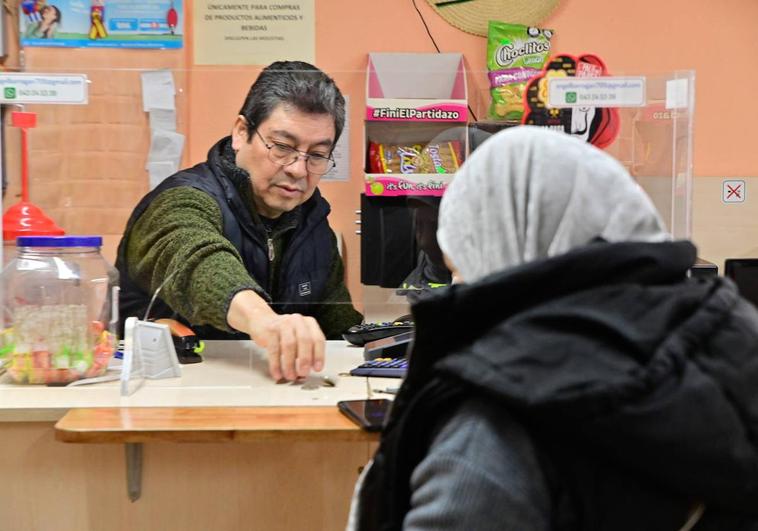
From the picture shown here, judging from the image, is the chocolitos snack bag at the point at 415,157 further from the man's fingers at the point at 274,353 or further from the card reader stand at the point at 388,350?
the man's fingers at the point at 274,353

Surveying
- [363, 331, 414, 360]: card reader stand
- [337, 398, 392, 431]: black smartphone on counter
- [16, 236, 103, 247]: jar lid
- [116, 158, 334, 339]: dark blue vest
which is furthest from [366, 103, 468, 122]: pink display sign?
[337, 398, 392, 431]: black smartphone on counter

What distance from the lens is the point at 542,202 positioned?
34.2 inches

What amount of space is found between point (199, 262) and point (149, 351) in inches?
7.5

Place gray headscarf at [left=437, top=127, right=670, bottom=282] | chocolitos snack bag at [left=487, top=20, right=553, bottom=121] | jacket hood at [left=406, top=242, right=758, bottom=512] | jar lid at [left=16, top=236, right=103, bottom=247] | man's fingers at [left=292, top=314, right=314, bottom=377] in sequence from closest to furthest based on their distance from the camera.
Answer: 1. jacket hood at [left=406, top=242, right=758, bottom=512]
2. gray headscarf at [left=437, top=127, right=670, bottom=282]
3. man's fingers at [left=292, top=314, right=314, bottom=377]
4. jar lid at [left=16, top=236, right=103, bottom=247]
5. chocolitos snack bag at [left=487, top=20, right=553, bottom=121]

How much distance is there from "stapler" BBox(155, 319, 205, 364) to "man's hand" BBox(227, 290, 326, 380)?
0.23 meters

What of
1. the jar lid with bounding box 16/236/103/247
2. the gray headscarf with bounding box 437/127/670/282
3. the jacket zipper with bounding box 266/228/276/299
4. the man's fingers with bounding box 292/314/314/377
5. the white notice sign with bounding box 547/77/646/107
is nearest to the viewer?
the gray headscarf with bounding box 437/127/670/282

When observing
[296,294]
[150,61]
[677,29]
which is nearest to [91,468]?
[296,294]

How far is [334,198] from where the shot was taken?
6.48ft

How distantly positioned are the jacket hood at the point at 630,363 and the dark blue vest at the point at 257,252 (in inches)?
44.5

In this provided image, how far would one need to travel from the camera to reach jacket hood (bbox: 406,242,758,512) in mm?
746

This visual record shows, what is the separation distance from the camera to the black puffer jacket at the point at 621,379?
0.75 m

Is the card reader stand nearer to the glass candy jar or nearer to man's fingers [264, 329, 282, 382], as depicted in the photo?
man's fingers [264, 329, 282, 382]

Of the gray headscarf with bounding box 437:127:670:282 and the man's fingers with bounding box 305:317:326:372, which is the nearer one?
the gray headscarf with bounding box 437:127:670:282

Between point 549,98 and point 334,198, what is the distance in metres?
0.48
